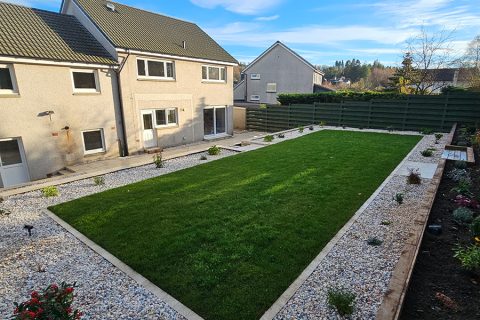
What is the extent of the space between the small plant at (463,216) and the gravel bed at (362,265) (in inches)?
29.7

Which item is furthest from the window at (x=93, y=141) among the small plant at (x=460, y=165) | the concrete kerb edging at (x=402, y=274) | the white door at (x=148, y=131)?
the small plant at (x=460, y=165)

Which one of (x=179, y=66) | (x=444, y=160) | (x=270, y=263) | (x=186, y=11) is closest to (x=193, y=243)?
(x=270, y=263)

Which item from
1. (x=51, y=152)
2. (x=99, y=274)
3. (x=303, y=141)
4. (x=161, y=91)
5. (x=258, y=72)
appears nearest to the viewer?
(x=99, y=274)

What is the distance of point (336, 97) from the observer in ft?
67.7

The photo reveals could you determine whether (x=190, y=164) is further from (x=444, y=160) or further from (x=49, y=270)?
(x=444, y=160)

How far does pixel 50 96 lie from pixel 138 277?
11.3 metres

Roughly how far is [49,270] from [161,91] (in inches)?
529

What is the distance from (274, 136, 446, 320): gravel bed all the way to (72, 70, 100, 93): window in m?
13.5

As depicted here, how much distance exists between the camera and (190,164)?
10977mm

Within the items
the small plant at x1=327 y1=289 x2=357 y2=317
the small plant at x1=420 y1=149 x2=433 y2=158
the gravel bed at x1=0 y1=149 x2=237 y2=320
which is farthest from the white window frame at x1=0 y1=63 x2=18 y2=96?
the small plant at x1=420 y1=149 x2=433 y2=158

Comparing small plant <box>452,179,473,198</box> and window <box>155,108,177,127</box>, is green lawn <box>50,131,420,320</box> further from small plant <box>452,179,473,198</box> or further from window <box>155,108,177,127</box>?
window <box>155,108,177,127</box>

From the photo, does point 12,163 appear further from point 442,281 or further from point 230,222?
point 442,281

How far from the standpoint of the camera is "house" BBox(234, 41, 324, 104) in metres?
32.7

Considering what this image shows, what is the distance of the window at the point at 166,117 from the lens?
16.6 meters
